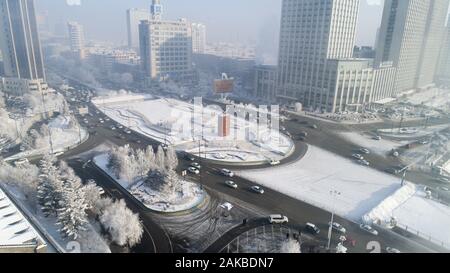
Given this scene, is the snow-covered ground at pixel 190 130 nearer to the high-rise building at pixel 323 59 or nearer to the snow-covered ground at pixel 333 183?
the snow-covered ground at pixel 333 183

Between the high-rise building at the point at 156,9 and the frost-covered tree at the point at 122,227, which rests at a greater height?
the high-rise building at the point at 156,9

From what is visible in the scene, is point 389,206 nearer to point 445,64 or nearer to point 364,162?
point 364,162

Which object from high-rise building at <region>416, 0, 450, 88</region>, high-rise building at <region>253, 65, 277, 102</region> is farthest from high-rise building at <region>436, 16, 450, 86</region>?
high-rise building at <region>253, 65, 277, 102</region>

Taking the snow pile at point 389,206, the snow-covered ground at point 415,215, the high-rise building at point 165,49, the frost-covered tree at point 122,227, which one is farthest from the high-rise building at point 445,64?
the frost-covered tree at point 122,227

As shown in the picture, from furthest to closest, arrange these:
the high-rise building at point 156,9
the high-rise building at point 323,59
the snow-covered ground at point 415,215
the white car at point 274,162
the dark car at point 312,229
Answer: the high-rise building at point 156,9 → the high-rise building at point 323,59 → the white car at point 274,162 → the snow-covered ground at point 415,215 → the dark car at point 312,229

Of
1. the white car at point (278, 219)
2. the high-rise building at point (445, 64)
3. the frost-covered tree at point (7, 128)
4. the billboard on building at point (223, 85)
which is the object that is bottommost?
the white car at point (278, 219)
